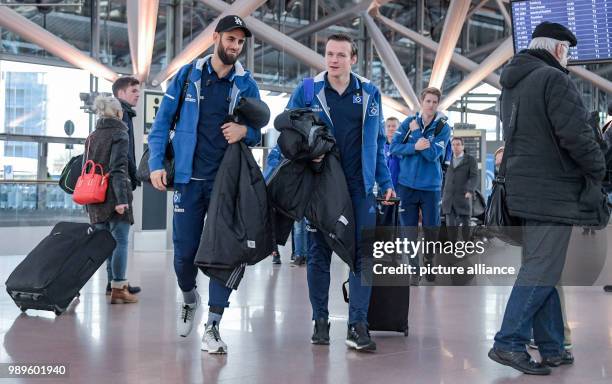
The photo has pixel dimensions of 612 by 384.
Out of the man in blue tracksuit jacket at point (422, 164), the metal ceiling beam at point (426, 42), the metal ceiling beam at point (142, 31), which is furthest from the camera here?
the metal ceiling beam at point (426, 42)

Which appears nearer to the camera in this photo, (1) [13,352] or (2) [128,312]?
(1) [13,352]

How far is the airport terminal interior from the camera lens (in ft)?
15.1

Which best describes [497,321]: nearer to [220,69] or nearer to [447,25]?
[220,69]

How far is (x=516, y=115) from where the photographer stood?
4480mm

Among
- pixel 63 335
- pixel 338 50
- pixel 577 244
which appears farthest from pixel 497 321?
pixel 577 244

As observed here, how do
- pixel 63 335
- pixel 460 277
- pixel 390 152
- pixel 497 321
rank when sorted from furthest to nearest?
pixel 460 277
pixel 390 152
pixel 497 321
pixel 63 335

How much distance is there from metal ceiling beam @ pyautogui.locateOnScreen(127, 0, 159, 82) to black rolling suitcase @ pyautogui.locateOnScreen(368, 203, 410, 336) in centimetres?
1212

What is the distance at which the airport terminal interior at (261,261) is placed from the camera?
4.62m

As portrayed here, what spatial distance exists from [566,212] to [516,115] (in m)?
0.54

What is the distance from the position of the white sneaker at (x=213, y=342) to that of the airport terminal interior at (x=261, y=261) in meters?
0.04

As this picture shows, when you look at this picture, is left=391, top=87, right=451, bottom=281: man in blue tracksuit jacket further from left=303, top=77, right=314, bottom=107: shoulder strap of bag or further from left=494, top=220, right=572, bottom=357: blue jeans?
left=494, top=220, right=572, bottom=357: blue jeans

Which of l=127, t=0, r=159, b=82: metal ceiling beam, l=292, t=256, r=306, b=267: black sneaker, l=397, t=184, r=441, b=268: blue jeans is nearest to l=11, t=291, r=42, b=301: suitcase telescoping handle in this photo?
l=397, t=184, r=441, b=268: blue jeans

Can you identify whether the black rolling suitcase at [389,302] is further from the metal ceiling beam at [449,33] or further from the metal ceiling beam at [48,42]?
the metal ceiling beam at [449,33]

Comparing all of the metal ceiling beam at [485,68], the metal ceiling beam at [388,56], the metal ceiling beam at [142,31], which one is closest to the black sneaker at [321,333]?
the metal ceiling beam at [142,31]
